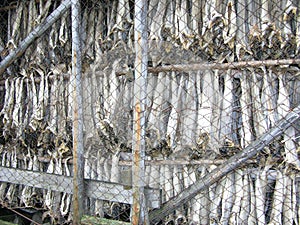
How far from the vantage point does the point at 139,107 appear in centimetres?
271

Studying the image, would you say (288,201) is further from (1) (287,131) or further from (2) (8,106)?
(2) (8,106)

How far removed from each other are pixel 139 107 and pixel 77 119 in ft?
2.22

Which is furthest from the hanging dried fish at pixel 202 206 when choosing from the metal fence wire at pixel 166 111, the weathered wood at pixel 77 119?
the weathered wood at pixel 77 119

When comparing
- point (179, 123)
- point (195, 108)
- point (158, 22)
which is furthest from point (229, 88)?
point (158, 22)

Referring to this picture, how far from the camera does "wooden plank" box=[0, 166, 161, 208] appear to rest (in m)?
2.85

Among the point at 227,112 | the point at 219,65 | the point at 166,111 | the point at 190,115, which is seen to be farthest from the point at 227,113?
the point at 166,111

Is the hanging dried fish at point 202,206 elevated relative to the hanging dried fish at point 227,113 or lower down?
lower down

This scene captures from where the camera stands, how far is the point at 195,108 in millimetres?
3209

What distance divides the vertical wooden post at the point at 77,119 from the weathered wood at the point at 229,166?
670 mm

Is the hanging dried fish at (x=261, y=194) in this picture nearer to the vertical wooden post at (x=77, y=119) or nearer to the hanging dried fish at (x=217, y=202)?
the hanging dried fish at (x=217, y=202)

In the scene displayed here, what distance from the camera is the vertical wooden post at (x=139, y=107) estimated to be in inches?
106

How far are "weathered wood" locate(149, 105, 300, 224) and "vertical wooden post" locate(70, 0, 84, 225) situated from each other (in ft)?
2.20

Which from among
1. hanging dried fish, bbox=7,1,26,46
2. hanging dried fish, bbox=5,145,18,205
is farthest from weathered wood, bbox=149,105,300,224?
hanging dried fish, bbox=7,1,26,46

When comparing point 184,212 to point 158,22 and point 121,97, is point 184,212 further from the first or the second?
point 158,22
